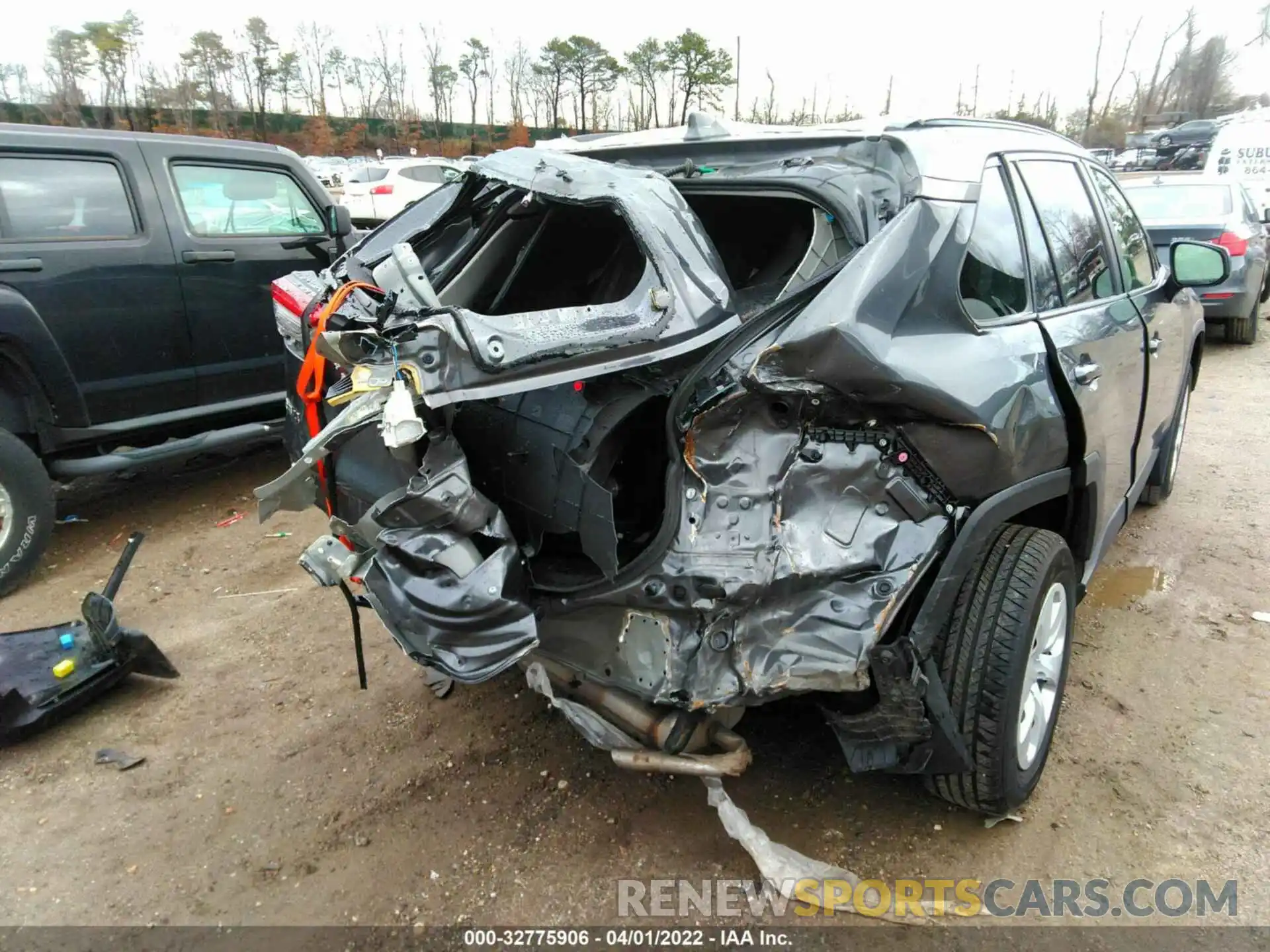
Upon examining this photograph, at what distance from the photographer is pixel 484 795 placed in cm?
271

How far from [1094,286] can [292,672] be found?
3.48 metres

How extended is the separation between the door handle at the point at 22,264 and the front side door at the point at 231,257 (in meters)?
0.71

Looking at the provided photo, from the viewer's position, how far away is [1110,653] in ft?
11.4

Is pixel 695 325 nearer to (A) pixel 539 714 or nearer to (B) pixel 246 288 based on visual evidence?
(A) pixel 539 714

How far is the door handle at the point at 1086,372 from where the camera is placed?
267 centimetres

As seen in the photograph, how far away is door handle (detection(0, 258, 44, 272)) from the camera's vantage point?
13.5ft

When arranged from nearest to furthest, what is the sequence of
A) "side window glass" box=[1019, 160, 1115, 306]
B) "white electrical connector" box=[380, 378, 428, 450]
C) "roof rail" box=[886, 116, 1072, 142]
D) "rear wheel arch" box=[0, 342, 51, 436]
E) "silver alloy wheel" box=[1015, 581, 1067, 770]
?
1. "white electrical connector" box=[380, 378, 428, 450]
2. "silver alloy wheel" box=[1015, 581, 1067, 770]
3. "roof rail" box=[886, 116, 1072, 142]
4. "side window glass" box=[1019, 160, 1115, 306]
5. "rear wheel arch" box=[0, 342, 51, 436]

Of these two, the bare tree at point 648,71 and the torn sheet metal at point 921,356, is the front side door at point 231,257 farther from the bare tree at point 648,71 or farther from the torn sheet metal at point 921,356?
the bare tree at point 648,71

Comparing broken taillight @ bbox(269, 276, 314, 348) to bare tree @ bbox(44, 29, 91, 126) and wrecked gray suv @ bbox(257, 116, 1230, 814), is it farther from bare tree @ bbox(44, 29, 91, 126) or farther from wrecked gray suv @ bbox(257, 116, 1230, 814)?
bare tree @ bbox(44, 29, 91, 126)

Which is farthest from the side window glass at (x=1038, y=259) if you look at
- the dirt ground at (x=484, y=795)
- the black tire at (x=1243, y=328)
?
the black tire at (x=1243, y=328)

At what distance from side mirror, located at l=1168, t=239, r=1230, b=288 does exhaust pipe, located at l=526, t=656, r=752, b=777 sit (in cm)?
326

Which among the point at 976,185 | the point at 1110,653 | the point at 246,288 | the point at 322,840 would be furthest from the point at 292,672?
the point at 1110,653

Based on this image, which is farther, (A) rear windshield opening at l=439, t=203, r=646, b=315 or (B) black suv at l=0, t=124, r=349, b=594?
(B) black suv at l=0, t=124, r=349, b=594

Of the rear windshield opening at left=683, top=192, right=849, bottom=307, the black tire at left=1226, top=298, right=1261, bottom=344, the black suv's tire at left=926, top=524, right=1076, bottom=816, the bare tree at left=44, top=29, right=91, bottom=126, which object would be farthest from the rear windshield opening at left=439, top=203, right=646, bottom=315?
the bare tree at left=44, top=29, right=91, bottom=126
